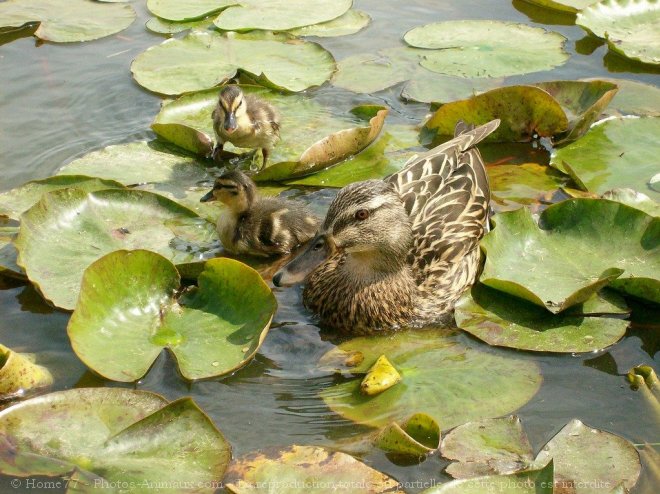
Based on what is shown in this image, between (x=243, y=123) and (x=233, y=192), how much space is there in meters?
0.55

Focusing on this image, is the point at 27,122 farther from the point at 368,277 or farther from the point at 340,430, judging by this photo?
the point at 340,430

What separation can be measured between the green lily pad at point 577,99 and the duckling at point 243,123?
1692 millimetres

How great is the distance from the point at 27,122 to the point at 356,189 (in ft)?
8.86

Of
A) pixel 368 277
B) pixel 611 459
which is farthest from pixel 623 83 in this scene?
pixel 611 459

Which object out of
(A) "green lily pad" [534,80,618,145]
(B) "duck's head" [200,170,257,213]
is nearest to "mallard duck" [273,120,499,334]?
(B) "duck's head" [200,170,257,213]

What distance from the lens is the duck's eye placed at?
159 inches

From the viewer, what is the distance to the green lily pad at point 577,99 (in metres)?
5.25

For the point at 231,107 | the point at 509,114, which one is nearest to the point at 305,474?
the point at 231,107

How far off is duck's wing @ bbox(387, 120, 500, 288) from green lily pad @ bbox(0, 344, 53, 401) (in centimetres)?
182

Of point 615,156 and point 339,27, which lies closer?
point 615,156

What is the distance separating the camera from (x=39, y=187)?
4734 millimetres

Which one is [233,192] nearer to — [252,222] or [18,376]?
[252,222]

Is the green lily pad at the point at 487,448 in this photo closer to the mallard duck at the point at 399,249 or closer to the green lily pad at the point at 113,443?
the green lily pad at the point at 113,443

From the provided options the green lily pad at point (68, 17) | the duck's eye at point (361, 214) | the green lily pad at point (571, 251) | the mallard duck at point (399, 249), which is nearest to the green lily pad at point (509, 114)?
the mallard duck at point (399, 249)
